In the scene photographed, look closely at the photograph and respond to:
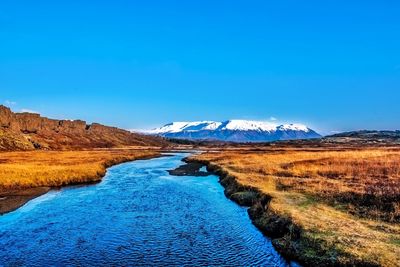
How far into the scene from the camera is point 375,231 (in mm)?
19703

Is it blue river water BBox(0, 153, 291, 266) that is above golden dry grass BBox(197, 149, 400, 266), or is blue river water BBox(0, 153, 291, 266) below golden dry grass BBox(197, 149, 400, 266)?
below

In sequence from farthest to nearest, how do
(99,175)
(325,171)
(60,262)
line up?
(99,175) → (325,171) → (60,262)

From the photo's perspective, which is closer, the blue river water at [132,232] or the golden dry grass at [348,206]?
the golden dry grass at [348,206]

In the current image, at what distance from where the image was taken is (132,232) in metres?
24.6

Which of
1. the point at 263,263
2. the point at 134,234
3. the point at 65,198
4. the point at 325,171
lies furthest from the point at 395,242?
the point at 65,198

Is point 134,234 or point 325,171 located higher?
point 325,171

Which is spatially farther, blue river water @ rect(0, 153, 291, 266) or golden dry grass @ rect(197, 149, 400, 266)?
blue river water @ rect(0, 153, 291, 266)

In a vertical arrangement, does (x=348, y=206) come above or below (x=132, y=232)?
above

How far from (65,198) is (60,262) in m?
20.0

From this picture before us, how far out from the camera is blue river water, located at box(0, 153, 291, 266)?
19484mm

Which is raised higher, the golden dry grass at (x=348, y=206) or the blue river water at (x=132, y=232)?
the golden dry grass at (x=348, y=206)

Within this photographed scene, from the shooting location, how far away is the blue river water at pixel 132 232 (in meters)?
19.5

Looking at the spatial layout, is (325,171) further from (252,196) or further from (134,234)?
(134,234)

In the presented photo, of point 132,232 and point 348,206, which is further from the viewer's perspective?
point 348,206
